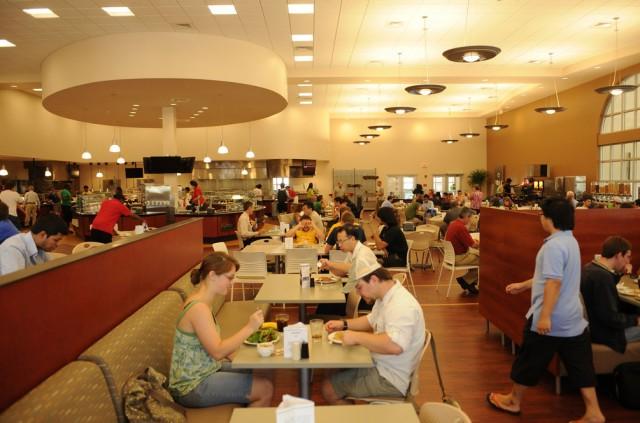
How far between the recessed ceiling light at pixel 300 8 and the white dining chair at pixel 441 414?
24.2 ft

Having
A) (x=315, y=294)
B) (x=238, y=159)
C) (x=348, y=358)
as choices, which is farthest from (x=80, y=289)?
(x=238, y=159)

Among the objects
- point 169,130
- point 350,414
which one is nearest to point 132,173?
point 169,130

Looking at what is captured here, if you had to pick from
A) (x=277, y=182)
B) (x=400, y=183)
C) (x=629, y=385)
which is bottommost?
(x=629, y=385)

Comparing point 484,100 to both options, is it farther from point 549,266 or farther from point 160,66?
point 549,266

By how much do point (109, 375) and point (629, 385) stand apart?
356 cm

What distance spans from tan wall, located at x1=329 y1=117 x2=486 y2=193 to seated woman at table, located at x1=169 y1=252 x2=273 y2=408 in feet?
67.0

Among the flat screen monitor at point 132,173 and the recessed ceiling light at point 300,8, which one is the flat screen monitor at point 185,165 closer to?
the recessed ceiling light at point 300,8

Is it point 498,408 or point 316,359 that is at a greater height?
point 316,359

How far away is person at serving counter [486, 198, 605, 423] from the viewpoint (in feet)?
10.3

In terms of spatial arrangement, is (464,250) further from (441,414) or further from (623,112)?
(623,112)

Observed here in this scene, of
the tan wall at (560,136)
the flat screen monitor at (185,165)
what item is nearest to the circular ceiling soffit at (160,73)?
the flat screen monitor at (185,165)

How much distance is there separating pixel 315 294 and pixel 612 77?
1341 centimetres

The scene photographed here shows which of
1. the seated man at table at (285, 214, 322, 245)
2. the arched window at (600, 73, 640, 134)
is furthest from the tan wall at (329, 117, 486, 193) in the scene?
the seated man at table at (285, 214, 322, 245)

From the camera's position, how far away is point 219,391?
111 inches
